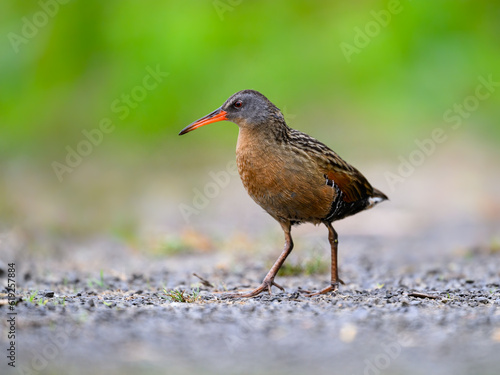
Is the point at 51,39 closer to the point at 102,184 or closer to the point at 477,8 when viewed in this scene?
the point at 102,184

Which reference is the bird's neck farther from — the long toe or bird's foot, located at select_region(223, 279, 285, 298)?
the long toe

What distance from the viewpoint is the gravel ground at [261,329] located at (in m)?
3.56

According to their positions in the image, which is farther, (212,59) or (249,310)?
(212,59)

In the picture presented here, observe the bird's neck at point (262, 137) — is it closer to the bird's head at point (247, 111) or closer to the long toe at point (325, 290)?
the bird's head at point (247, 111)

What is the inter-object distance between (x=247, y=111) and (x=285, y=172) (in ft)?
2.06

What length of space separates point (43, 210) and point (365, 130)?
5.82 m

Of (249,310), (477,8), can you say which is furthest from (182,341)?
(477,8)

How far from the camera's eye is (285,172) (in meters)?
5.34

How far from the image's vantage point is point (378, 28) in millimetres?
14492

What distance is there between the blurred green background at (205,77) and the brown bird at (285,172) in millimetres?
6730

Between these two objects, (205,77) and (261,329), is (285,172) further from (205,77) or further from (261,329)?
(205,77)

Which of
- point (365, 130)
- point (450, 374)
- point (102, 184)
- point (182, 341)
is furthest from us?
point (365, 130)

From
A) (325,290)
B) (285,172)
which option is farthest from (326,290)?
(285,172)

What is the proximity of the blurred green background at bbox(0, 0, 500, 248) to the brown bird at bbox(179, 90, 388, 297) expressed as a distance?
6.73 meters
